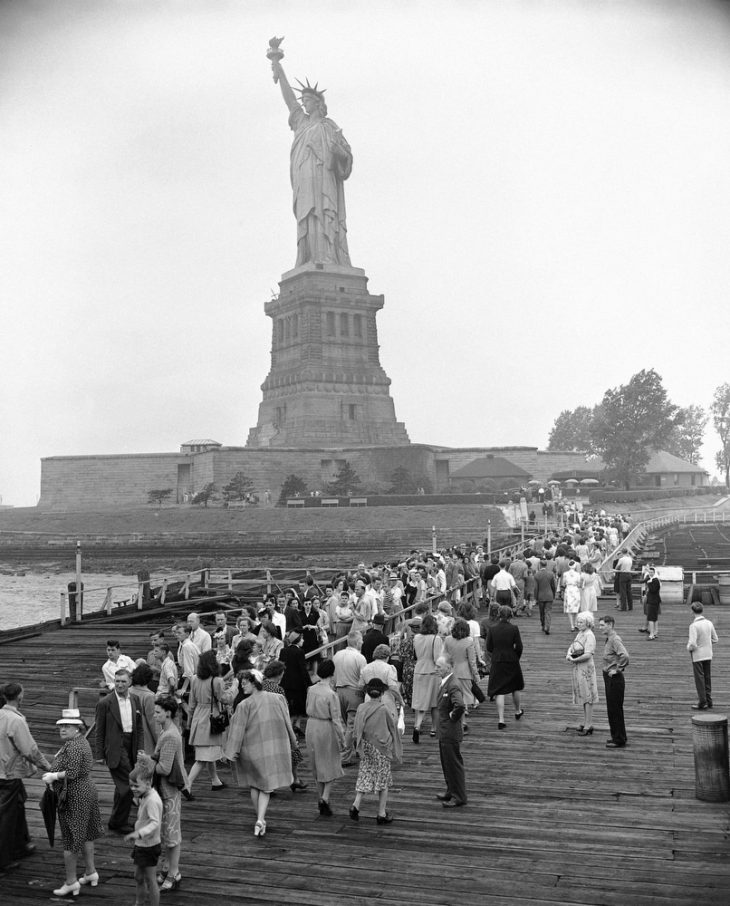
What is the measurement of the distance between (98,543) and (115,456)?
18.7 m

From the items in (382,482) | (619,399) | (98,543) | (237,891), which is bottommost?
(237,891)

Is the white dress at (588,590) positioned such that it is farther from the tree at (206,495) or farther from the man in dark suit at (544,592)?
the tree at (206,495)

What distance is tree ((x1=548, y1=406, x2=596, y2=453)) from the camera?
129m

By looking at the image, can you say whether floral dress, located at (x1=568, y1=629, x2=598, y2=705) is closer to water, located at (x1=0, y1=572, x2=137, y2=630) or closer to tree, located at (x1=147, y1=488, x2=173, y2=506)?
water, located at (x1=0, y1=572, x2=137, y2=630)

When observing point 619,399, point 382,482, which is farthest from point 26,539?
point 619,399

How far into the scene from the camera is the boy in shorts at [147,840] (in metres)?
7.07

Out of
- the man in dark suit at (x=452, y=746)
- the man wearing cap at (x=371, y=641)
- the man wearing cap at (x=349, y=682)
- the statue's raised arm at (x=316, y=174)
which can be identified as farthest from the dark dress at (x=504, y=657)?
the statue's raised arm at (x=316, y=174)

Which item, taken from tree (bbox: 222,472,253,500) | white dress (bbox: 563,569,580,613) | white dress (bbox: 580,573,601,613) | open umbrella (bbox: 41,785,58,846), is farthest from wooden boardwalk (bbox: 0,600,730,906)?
tree (bbox: 222,472,253,500)

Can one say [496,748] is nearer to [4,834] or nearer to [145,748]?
[145,748]

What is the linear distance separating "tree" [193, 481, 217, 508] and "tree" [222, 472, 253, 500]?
3.03ft

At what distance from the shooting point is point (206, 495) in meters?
69.2

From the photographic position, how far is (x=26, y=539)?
65875 mm

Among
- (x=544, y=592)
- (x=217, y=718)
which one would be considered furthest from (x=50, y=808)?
(x=544, y=592)

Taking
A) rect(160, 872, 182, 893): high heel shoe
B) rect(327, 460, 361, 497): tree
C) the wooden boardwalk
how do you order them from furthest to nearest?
rect(327, 460, 361, 497): tree, rect(160, 872, 182, 893): high heel shoe, the wooden boardwalk
